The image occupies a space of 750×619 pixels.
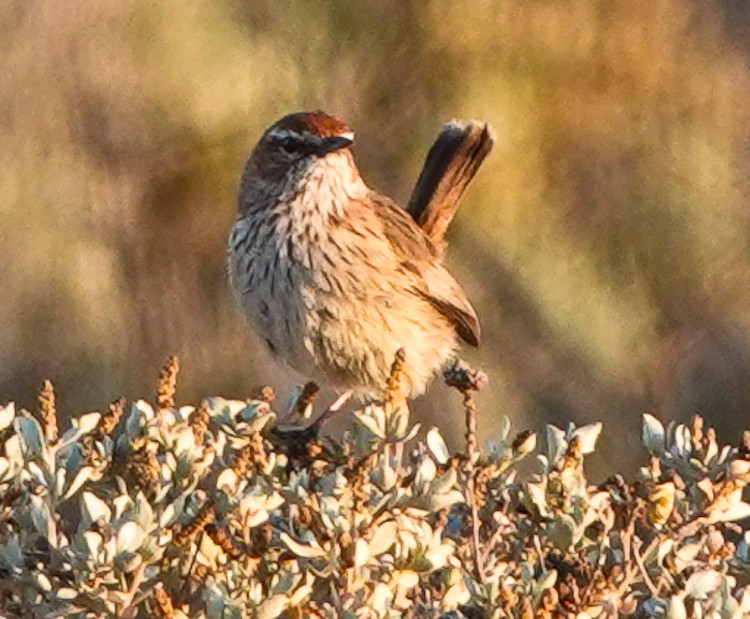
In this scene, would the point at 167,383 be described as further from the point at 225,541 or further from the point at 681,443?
the point at 681,443

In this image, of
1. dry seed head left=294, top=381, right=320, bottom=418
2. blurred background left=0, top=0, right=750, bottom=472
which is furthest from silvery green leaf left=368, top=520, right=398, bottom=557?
blurred background left=0, top=0, right=750, bottom=472

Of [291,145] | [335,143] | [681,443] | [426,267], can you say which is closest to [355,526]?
[681,443]

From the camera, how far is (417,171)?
657cm

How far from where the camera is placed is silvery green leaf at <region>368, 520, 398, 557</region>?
2596mm

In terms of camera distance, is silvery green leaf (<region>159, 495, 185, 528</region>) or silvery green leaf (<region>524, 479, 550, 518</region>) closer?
silvery green leaf (<region>159, 495, 185, 528</region>)

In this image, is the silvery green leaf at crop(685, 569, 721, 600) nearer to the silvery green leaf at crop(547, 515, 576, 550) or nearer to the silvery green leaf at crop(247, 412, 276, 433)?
the silvery green leaf at crop(547, 515, 576, 550)

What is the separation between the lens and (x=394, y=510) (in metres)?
2.79

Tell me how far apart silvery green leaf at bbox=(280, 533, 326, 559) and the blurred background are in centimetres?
361

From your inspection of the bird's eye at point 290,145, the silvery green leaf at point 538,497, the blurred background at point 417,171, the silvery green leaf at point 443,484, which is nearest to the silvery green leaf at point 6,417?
the silvery green leaf at point 443,484

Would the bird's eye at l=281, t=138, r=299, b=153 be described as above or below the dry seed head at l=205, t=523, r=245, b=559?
above

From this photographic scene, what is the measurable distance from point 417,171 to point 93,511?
4051 millimetres

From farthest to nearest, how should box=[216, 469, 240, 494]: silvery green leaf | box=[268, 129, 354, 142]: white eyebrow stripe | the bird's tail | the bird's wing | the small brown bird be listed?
1. the bird's tail
2. the bird's wing
3. box=[268, 129, 354, 142]: white eyebrow stripe
4. the small brown bird
5. box=[216, 469, 240, 494]: silvery green leaf

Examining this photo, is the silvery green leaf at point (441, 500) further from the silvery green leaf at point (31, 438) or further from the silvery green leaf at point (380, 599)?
the silvery green leaf at point (31, 438)

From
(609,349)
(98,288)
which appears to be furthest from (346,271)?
(609,349)
